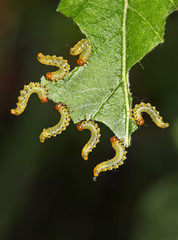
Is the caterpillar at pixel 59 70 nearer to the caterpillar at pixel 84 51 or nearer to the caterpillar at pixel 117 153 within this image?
the caterpillar at pixel 84 51

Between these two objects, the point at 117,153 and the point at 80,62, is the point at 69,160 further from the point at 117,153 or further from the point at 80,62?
the point at 80,62

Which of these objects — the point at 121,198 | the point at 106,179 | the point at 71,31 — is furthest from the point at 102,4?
the point at 121,198

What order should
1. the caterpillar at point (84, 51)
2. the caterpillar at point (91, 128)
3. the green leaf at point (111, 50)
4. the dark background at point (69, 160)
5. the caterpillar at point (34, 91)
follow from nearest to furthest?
1. the green leaf at point (111, 50)
2. the caterpillar at point (84, 51)
3. the caterpillar at point (34, 91)
4. the caterpillar at point (91, 128)
5. the dark background at point (69, 160)

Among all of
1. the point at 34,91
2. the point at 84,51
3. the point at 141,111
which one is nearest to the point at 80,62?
the point at 84,51

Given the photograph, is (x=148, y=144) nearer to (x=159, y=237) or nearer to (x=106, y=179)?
(x=106, y=179)

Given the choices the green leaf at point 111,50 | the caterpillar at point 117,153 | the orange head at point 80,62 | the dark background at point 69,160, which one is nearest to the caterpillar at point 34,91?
the green leaf at point 111,50
